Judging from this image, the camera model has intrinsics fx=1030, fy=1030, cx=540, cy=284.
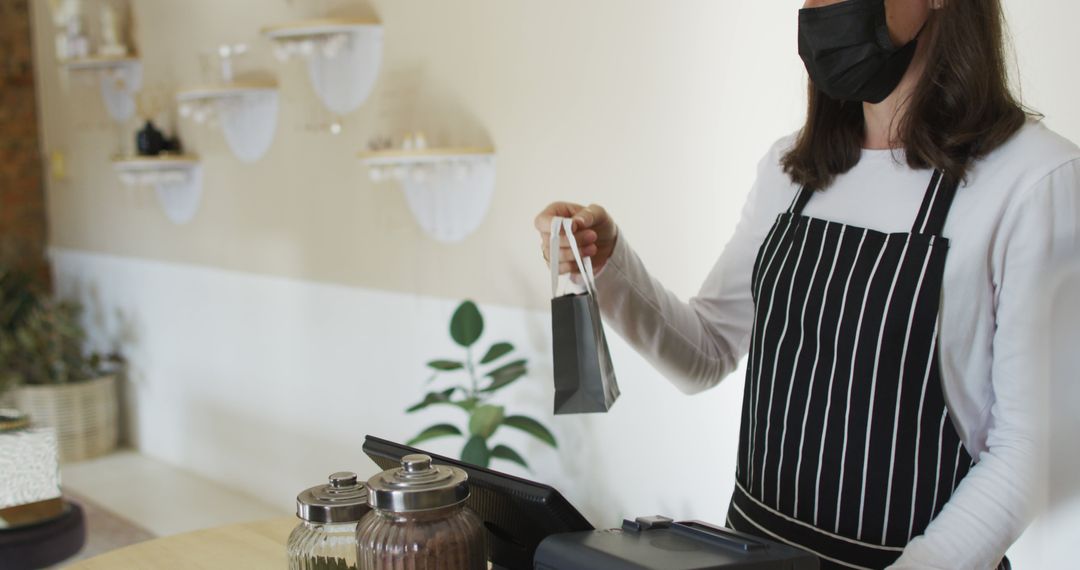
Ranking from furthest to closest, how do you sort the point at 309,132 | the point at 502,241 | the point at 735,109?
1. the point at 309,132
2. the point at 502,241
3. the point at 735,109

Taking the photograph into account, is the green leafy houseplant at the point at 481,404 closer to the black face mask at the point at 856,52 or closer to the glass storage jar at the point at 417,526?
the black face mask at the point at 856,52

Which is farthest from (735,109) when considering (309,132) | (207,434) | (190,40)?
(207,434)

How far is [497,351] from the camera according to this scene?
3246 mm

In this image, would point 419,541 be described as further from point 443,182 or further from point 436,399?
point 443,182

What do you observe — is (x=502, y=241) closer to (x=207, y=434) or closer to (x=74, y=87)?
(x=207, y=434)

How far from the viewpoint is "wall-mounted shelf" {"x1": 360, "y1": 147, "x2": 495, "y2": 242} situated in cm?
340

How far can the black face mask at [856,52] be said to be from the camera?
4.67 feet

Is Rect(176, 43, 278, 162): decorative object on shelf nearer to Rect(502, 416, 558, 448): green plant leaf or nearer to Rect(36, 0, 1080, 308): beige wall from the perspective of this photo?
Rect(36, 0, 1080, 308): beige wall

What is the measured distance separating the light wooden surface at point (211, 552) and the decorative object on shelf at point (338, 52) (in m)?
2.41

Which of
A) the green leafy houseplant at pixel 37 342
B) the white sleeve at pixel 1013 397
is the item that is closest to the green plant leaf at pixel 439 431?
the white sleeve at pixel 1013 397

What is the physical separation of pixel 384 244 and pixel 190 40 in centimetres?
167

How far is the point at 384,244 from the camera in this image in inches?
152

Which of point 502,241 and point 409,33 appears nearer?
point 502,241

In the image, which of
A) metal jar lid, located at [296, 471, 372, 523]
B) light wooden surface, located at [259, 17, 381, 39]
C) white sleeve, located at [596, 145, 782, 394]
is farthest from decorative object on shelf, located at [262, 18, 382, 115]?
metal jar lid, located at [296, 471, 372, 523]
